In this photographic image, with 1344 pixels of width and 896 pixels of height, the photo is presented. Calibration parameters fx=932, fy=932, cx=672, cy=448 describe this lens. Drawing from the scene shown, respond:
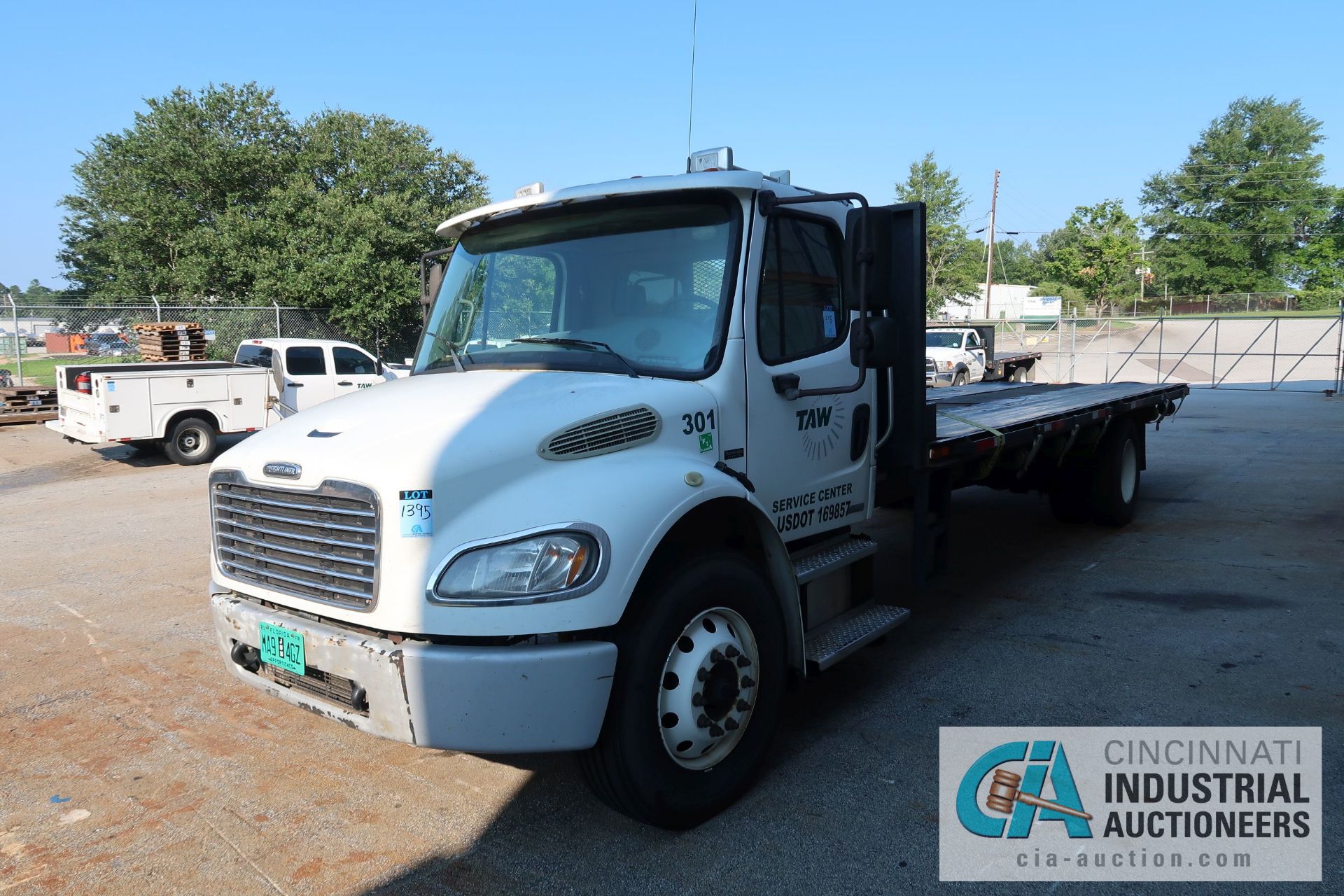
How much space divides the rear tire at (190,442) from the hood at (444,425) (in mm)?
11315

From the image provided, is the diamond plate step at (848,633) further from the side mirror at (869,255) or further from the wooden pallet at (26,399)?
the wooden pallet at (26,399)

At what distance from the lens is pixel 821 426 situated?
14.2 feet

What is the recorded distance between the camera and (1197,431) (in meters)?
16.6

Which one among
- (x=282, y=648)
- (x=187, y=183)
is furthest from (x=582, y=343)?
(x=187, y=183)

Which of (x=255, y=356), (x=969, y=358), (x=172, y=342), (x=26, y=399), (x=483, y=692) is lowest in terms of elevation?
(x=483, y=692)

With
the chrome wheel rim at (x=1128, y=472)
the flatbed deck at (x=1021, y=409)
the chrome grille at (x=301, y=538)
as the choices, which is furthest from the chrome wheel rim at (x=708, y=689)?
the chrome wheel rim at (x=1128, y=472)

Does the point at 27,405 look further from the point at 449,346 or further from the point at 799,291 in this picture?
the point at 799,291

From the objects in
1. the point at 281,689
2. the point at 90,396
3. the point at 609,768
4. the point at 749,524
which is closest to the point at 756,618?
the point at 749,524

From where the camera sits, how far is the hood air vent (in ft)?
10.8

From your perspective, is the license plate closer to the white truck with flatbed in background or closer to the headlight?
the headlight

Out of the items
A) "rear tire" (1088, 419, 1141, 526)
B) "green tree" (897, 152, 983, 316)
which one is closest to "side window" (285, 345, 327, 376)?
"rear tire" (1088, 419, 1141, 526)

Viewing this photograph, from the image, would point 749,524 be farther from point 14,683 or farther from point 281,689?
point 14,683

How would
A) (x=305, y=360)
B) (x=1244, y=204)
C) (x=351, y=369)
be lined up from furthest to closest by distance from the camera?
1. (x=1244, y=204)
2. (x=351, y=369)
3. (x=305, y=360)

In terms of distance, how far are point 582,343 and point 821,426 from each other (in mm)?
1191
